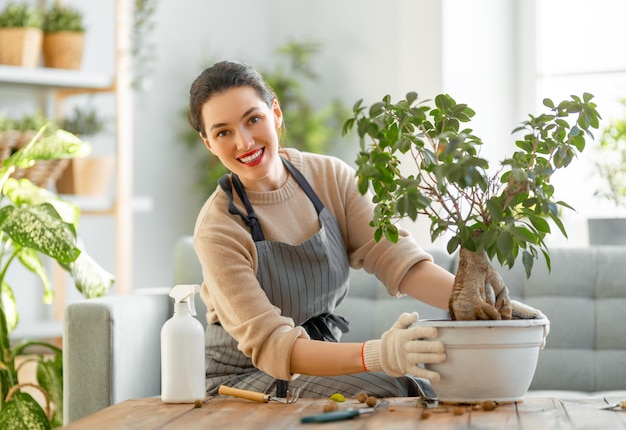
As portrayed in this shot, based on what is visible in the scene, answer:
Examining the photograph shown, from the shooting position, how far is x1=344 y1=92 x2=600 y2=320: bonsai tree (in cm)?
141

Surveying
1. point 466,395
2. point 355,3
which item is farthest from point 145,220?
point 466,395

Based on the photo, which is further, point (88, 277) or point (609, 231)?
point (609, 231)

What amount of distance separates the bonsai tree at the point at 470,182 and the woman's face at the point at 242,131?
0.48m

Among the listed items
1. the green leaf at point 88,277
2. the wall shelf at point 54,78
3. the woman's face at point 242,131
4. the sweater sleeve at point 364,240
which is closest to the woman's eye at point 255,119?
the woman's face at point 242,131

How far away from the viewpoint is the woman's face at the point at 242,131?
1.96m

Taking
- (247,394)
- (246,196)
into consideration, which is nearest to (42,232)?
(246,196)

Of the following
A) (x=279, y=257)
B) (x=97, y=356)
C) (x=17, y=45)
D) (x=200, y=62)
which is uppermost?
(x=200, y=62)

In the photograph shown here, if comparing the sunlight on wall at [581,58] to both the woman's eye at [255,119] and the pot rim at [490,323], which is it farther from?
the pot rim at [490,323]

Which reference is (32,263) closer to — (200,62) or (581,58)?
(200,62)

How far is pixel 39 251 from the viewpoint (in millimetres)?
2572

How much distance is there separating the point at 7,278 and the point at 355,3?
1.95 meters

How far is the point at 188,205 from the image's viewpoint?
4605 mm

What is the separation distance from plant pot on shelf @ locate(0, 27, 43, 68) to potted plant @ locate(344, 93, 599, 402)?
235 centimetres

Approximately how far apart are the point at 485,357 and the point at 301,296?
0.67m
